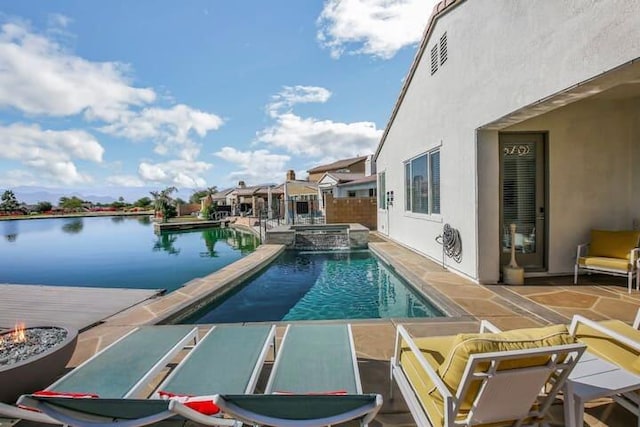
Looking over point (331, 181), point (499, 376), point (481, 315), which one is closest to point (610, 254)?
point (481, 315)

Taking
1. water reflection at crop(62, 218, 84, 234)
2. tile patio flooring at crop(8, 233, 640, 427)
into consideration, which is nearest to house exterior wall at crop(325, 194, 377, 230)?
tile patio flooring at crop(8, 233, 640, 427)

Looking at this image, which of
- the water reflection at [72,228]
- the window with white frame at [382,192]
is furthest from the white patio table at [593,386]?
the water reflection at [72,228]

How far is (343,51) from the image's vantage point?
13266 mm

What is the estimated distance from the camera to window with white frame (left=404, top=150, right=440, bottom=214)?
764 cm

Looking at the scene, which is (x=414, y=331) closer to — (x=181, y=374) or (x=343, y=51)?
(x=181, y=374)

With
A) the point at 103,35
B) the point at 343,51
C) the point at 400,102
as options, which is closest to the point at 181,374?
the point at 400,102

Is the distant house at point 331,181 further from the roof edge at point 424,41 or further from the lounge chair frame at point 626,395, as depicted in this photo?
the lounge chair frame at point 626,395

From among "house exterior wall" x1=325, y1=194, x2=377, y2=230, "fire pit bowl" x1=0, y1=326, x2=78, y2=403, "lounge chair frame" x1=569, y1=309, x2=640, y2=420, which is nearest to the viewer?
"lounge chair frame" x1=569, y1=309, x2=640, y2=420

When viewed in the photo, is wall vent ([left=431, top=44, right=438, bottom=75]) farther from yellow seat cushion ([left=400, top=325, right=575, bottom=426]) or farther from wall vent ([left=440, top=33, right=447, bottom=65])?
yellow seat cushion ([left=400, top=325, right=575, bottom=426])

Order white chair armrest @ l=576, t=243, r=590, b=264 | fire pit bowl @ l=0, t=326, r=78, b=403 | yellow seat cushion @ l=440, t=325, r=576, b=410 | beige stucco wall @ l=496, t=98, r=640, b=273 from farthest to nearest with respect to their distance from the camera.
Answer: beige stucco wall @ l=496, t=98, r=640, b=273 < white chair armrest @ l=576, t=243, r=590, b=264 < fire pit bowl @ l=0, t=326, r=78, b=403 < yellow seat cushion @ l=440, t=325, r=576, b=410

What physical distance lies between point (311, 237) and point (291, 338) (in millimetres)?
10078

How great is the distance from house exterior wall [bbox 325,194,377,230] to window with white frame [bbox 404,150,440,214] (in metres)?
7.03

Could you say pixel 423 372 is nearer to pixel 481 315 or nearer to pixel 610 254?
pixel 481 315

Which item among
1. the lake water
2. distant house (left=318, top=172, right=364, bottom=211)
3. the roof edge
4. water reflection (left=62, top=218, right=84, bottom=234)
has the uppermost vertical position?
the roof edge
